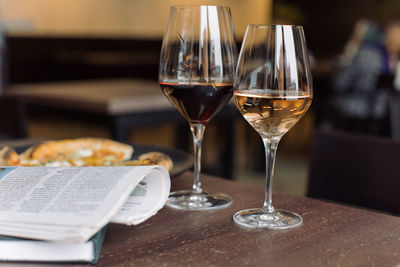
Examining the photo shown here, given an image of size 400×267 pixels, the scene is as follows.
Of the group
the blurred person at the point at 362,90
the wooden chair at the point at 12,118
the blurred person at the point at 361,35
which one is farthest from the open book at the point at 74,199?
the blurred person at the point at 361,35

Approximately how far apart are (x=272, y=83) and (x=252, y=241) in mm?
173

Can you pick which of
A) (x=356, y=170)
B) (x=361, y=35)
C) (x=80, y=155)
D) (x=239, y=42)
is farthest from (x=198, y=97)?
(x=361, y=35)

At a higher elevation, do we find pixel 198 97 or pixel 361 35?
pixel 198 97

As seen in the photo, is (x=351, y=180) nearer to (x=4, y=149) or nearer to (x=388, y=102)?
(x=4, y=149)

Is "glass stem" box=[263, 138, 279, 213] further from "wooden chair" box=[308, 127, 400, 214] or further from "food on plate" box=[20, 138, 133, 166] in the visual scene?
"wooden chair" box=[308, 127, 400, 214]

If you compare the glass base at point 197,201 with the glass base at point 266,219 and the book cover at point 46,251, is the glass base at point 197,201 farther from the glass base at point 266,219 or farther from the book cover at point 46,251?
the book cover at point 46,251

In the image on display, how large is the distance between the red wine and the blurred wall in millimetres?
4959

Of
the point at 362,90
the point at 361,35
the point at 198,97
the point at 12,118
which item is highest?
the point at 198,97

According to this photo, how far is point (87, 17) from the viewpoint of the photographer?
605 cm

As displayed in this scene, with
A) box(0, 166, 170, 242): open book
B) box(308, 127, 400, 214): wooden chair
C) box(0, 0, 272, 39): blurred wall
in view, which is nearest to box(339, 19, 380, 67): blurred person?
box(0, 0, 272, 39): blurred wall

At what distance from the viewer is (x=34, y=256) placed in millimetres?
519

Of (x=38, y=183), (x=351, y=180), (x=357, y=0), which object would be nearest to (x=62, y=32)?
(x=357, y=0)

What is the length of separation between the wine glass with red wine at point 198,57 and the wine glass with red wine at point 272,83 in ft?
0.29

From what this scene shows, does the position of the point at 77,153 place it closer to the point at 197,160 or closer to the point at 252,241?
the point at 197,160
